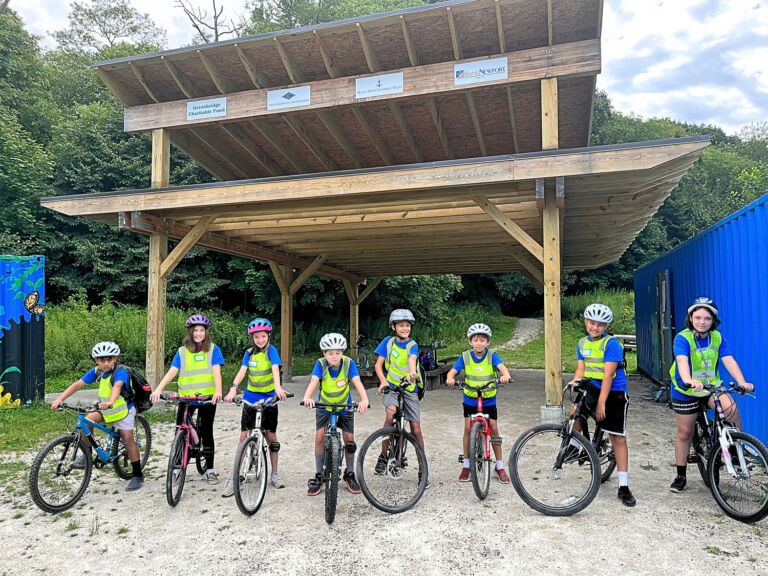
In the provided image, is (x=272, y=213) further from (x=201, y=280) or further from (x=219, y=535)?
(x=201, y=280)

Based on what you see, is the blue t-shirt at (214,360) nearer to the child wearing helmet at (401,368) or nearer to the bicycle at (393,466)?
the child wearing helmet at (401,368)

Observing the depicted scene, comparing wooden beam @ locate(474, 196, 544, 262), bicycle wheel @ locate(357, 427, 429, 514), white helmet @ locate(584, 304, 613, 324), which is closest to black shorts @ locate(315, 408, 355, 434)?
bicycle wheel @ locate(357, 427, 429, 514)

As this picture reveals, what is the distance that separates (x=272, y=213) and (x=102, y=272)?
13.5 meters

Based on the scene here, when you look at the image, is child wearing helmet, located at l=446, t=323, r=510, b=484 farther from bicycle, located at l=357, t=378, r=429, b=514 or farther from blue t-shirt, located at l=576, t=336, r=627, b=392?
blue t-shirt, located at l=576, t=336, r=627, b=392

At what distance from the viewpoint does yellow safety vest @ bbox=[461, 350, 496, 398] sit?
425cm

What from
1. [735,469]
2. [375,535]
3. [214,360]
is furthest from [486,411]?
[214,360]

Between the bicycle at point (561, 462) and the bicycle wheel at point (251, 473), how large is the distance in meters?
1.90

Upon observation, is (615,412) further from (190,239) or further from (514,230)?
(190,239)

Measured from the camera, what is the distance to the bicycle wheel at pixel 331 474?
362cm

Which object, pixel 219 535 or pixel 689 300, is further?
pixel 689 300

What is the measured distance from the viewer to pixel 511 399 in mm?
9258

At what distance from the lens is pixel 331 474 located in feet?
11.8

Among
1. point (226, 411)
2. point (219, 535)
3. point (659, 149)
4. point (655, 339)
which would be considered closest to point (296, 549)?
point (219, 535)

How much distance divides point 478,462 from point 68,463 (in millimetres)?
3227
